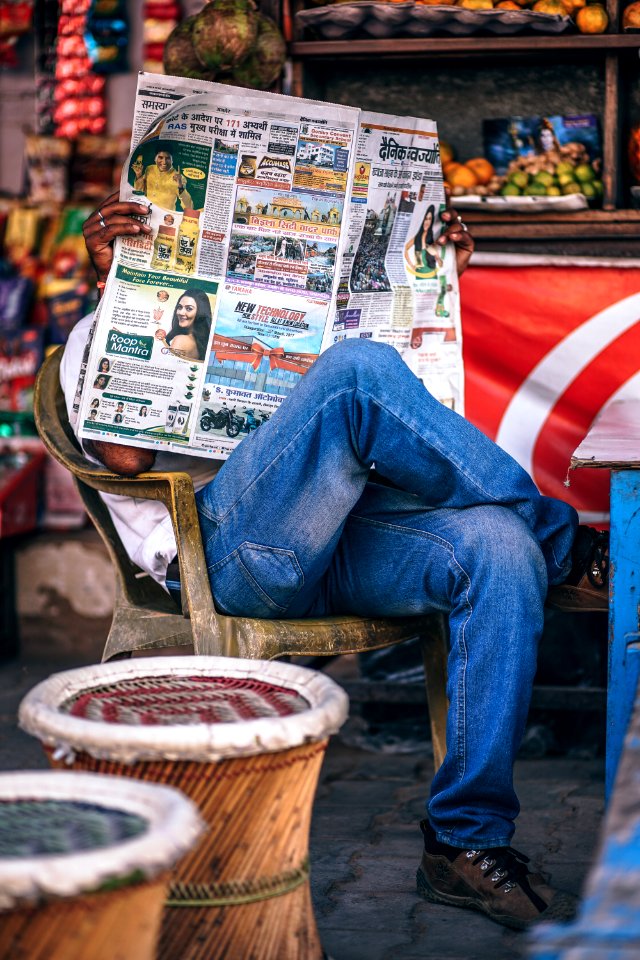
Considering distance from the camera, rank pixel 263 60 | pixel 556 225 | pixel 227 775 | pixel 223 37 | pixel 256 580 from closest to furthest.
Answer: pixel 227 775
pixel 256 580
pixel 223 37
pixel 263 60
pixel 556 225

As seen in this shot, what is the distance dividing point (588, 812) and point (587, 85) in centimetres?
201

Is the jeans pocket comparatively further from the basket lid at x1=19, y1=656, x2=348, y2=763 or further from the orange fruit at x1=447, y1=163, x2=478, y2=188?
the orange fruit at x1=447, y1=163, x2=478, y2=188

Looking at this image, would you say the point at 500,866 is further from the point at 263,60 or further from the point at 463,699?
the point at 263,60

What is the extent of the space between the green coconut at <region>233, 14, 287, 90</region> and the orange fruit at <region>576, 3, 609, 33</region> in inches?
30.5

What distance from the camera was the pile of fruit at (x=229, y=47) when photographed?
9.38 feet

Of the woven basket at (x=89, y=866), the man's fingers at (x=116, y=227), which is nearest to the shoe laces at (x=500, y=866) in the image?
the woven basket at (x=89, y=866)

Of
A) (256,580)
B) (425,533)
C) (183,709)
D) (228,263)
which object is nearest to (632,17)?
(228,263)

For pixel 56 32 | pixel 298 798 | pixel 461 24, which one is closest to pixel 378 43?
pixel 461 24

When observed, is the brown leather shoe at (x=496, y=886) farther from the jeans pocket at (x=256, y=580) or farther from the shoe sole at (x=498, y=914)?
the jeans pocket at (x=256, y=580)

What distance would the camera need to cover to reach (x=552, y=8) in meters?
2.99

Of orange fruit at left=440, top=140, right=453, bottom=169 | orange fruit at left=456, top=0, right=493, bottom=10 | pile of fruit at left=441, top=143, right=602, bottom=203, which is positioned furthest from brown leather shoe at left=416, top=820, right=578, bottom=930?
orange fruit at left=456, top=0, right=493, bottom=10

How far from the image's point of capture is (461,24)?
3.02 metres

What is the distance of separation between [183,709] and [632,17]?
2.36 m

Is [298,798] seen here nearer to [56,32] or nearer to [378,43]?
[378,43]
